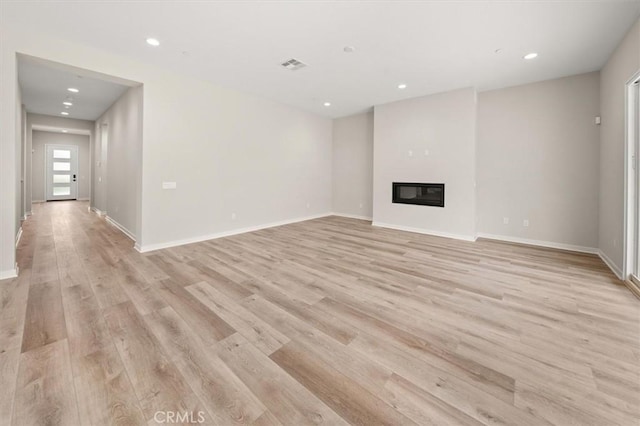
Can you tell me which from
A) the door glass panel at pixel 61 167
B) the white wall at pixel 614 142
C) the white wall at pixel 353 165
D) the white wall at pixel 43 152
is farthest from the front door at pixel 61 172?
the white wall at pixel 614 142

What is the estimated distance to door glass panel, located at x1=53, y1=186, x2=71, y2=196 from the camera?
10.9m

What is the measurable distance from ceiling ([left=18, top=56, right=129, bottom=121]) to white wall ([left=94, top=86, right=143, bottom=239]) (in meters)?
0.25

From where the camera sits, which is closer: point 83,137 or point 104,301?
point 104,301

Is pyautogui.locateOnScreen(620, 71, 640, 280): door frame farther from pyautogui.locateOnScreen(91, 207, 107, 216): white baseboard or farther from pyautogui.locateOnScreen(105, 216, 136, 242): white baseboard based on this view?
pyautogui.locateOnScreen(91, 207, 107, 216): white baseboard

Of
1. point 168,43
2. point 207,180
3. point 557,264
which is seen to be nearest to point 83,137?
point 207,180

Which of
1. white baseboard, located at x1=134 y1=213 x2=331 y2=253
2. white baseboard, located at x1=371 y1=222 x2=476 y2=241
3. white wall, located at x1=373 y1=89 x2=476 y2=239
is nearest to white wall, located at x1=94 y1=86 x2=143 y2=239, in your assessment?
white baseboard, located at x1=134 y1=213 x2=331 y2=253

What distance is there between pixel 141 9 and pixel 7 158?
2.32m

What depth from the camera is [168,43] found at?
3.41 meters

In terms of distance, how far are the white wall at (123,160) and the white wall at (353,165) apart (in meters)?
5.12

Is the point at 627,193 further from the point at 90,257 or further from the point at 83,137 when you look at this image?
the point at 83,137

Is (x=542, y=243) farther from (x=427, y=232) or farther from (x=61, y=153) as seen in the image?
(x=61, y=153)

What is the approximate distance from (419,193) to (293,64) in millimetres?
3665

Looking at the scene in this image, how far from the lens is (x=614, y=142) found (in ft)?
11.4

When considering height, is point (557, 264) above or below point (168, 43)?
below
